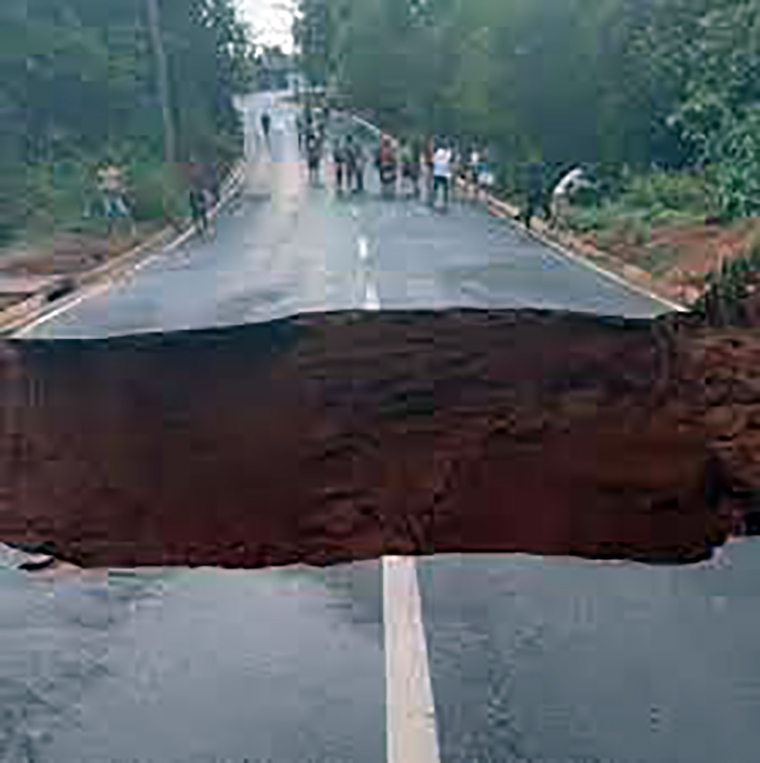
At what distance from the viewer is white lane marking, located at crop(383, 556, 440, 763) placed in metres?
3.35

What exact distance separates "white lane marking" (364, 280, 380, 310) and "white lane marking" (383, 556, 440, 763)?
7.21 m

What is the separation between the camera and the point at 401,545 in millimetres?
5234

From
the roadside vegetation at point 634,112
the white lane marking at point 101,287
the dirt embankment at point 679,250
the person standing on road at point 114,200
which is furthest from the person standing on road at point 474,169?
the dirt embankment at point 679,250

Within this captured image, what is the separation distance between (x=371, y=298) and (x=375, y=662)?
8878 millimetres

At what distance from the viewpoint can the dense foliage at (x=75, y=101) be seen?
81.6 ft

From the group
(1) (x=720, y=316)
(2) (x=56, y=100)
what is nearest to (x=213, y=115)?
(2) (x=56, y=100)

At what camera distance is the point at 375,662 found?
3945mm

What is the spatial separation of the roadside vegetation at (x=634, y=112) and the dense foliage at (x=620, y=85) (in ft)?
0.11

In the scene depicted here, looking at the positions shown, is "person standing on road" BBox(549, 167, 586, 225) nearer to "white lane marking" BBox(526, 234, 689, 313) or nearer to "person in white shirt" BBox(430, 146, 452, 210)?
"white lane marking" BBox(526, 234, 689, 313)

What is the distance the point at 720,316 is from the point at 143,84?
29.2m

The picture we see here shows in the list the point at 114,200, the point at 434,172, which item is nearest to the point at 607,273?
the point at 434,172

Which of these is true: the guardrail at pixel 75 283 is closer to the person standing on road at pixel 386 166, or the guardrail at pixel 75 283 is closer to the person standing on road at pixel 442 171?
the person standing on road at pixel 386 166

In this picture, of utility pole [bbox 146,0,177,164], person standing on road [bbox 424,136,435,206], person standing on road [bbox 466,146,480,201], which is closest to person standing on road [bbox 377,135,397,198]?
person standing on road [bbox 424,136,435,206]

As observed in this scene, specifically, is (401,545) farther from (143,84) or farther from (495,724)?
(143,84)
